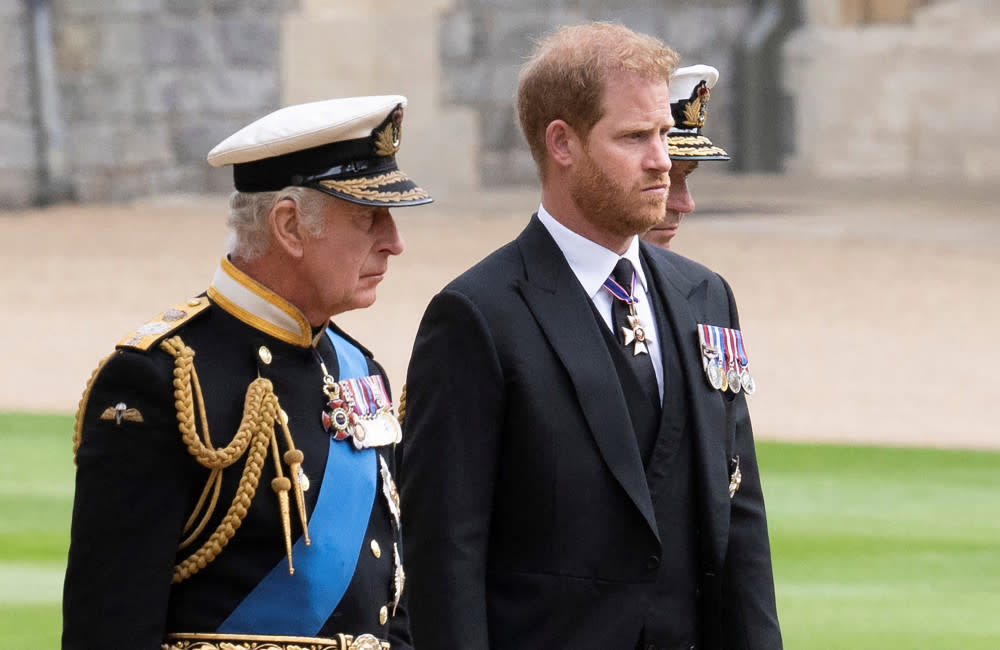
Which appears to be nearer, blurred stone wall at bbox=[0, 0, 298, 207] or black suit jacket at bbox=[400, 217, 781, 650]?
black suit jacket at bbox=[400, 217, 781, 650]

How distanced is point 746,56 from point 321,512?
17006mm

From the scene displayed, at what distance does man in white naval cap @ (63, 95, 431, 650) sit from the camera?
2.53 metres

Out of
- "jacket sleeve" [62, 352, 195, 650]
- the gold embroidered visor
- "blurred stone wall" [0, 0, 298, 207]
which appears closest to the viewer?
"jacket sleeve" [62, 352, 195, 650]

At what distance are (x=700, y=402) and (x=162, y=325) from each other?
0.81 meters

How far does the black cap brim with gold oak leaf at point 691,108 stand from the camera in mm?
4086

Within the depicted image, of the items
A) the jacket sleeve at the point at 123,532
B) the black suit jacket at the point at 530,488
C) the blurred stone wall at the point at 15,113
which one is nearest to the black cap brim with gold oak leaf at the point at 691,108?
the black suit jacket at the point at 530,488

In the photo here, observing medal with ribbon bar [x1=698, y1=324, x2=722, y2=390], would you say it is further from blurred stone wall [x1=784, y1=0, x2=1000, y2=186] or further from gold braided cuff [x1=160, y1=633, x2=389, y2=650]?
blurred stone wall [x1=784, y1=0, x2=1000, y2=186]

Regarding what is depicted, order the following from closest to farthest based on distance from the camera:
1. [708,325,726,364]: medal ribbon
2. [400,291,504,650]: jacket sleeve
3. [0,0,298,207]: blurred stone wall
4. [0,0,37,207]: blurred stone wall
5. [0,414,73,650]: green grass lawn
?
[400,291,504,650]: jacket sleeve
[708,325,726,364]: medal ribbon
[0,414,73,650]: green grass lawn
[0,0,37,207]: blurred stone wall
[0,0,298,207]: blurred stone wall

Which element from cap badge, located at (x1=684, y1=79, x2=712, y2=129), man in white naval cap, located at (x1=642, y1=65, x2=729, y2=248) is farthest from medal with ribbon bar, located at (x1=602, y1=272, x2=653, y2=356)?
cap badge, located at (x1=684, y1=79, x2=712, y2=129)

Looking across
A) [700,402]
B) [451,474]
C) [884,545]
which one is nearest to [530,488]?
[451,474]

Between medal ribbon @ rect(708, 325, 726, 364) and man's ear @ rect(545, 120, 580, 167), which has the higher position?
man's ear @ rect(545, 120, 580, 167)

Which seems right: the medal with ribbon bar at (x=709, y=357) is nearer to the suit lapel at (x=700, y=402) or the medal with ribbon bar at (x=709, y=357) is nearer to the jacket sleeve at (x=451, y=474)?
the suit lapel at (x=700, y=402)

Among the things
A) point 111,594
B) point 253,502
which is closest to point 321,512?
point 253,502

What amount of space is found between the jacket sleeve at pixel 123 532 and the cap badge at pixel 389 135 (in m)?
0.63
